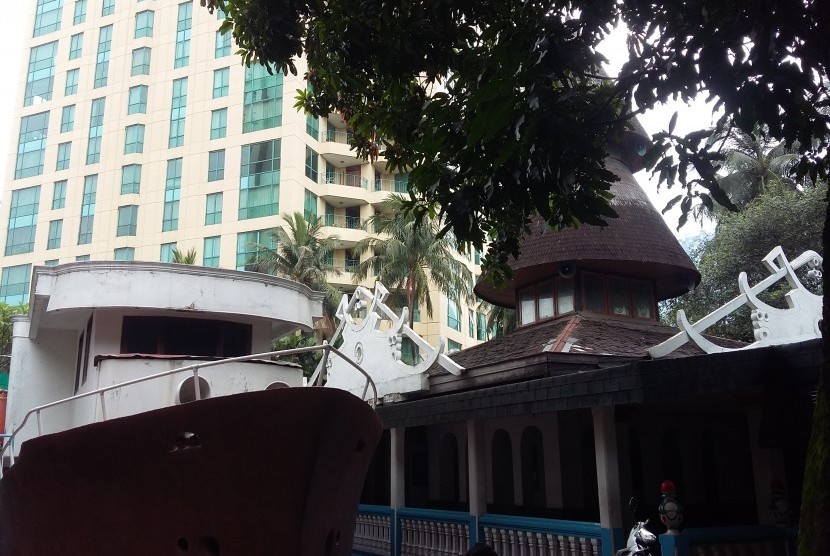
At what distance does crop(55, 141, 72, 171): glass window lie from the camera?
50781 mm

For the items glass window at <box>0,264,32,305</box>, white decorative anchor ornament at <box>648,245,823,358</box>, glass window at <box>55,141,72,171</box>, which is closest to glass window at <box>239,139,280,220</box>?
glass window at <box>55,141,72,171</box>

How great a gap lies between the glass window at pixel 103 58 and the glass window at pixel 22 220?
27.3 ft

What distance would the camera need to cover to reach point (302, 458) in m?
7.04

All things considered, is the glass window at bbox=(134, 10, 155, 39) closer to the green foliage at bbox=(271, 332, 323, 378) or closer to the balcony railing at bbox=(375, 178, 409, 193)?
the balcony railing at bbox=(375, 178, 409, 193)

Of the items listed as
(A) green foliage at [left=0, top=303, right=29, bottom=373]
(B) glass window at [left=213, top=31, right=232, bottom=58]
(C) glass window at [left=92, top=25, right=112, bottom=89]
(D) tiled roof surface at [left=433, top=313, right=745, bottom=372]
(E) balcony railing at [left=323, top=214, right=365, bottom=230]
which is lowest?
(D) tiled roof surface at [left=433, top=313, right=745, bottom=372]

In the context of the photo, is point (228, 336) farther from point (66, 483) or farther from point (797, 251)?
point (797, 251)

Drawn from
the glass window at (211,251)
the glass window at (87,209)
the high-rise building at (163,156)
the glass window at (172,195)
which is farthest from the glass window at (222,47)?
the glass window at (211,251)

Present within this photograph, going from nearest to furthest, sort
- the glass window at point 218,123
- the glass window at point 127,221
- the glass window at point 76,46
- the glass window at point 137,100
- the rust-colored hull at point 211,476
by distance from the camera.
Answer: the rust-colored hull at point 211,476 → the glass window at point 218,123 → the glass window at point 127,221 → the glass window at point 137,100 → the glass window at point 76,46

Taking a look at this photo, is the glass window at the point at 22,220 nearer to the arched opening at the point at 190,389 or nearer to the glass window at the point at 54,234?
the glass window at the point at 54,234

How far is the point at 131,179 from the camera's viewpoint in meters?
48.1

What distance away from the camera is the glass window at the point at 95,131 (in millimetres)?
49875

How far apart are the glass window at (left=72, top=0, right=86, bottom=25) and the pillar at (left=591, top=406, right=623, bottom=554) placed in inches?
2176

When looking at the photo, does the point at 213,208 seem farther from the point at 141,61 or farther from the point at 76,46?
the point at 76,46

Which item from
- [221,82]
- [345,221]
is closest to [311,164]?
[345,221]
